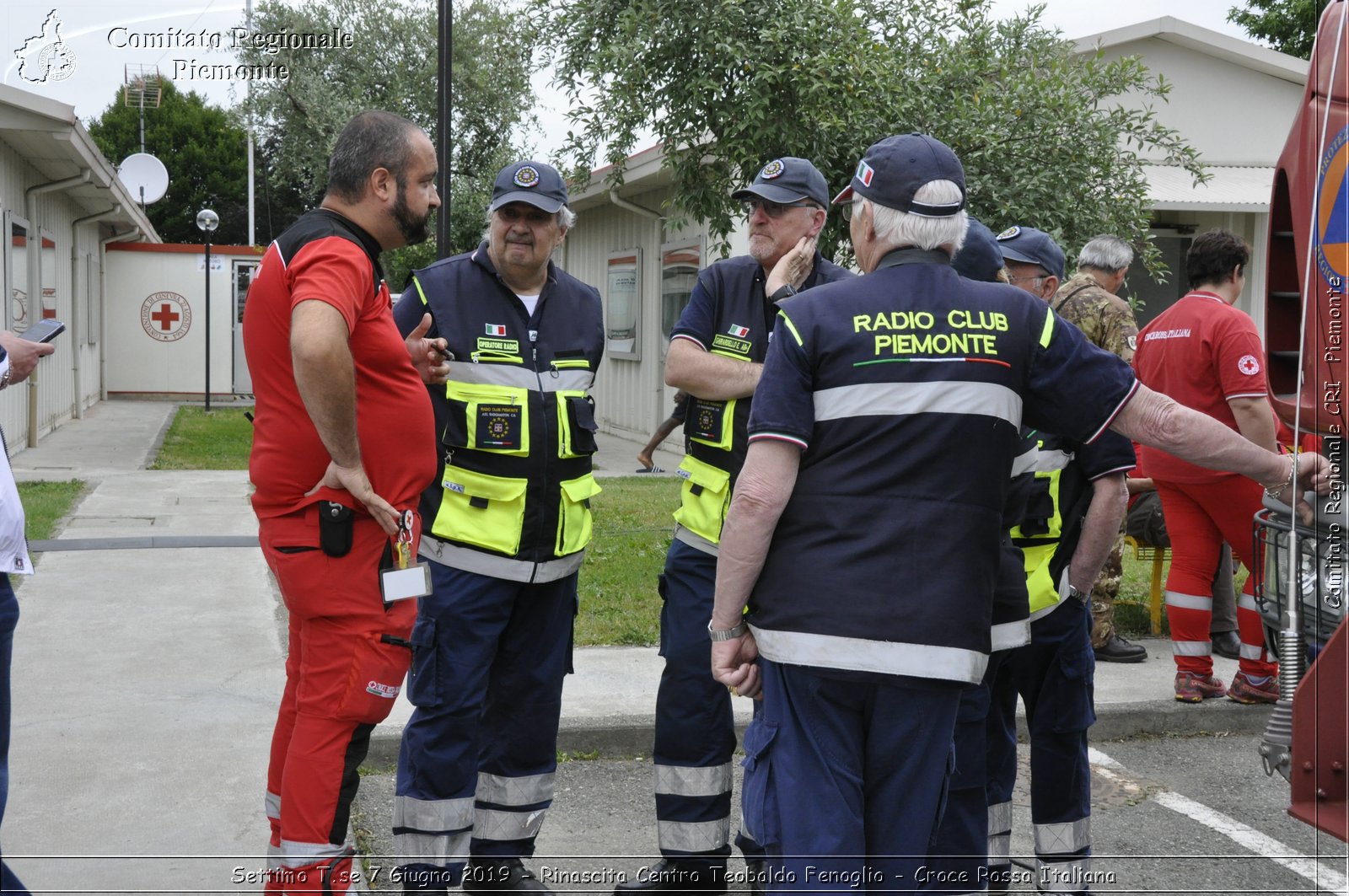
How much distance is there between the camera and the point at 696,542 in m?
3.92

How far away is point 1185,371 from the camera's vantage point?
19.6 ft

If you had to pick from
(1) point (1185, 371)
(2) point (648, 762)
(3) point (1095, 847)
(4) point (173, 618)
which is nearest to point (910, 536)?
(3) point (1095, 847)

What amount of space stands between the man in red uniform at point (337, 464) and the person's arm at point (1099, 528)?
194 centimetres

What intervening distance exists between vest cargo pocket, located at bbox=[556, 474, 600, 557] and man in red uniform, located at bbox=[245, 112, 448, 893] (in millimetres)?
651

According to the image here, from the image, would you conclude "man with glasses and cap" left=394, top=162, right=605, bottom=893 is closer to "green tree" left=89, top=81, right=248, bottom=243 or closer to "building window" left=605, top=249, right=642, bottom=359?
"building window" left=605, top=249, right=642, bottom=359

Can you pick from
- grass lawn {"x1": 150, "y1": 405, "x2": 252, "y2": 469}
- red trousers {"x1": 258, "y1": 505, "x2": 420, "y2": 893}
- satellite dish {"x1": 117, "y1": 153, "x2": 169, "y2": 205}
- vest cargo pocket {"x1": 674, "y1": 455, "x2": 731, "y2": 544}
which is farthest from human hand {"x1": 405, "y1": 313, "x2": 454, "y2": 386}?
satellite dish {"x1": 117, "y1": 153, "x2": 169, "y2": 205}

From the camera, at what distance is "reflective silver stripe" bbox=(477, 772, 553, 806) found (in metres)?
3.89

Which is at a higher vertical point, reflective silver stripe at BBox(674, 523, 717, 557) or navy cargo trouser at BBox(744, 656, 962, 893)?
reflective silver stripe at BBox(674, 523, 717, 557)

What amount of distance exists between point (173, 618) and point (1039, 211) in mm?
6196

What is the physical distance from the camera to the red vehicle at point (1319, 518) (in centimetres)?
242

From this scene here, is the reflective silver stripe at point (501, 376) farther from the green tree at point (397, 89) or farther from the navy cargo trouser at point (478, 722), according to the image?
the green tree at point (397, 89)

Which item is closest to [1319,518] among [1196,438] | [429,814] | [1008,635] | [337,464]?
[1196,438]

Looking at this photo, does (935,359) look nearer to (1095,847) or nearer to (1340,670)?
(1340,670)

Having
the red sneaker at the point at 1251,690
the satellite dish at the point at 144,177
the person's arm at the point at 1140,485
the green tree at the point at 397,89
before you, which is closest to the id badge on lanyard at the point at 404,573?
the red sneaker at the point at 1251,690
